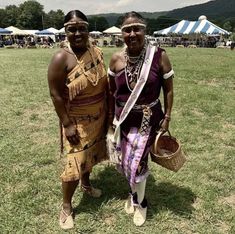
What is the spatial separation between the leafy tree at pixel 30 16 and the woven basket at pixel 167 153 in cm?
10211

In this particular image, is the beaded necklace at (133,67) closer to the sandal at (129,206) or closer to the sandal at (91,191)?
the sandal at (129,206)

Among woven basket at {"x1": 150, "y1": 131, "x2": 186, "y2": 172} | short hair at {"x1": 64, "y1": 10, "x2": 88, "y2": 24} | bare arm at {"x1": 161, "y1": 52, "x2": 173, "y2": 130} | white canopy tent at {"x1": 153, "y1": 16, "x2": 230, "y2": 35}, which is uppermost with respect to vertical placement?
short hair at {"x1": 64, "y1": 10, "x2": 88, "y2": 24}

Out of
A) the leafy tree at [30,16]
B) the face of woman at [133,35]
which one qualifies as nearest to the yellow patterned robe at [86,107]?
the face of woman at [133,35]

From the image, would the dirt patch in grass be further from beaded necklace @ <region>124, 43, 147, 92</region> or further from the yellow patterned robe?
beaded necklace @ <region>124, 43, 147, 92</region>

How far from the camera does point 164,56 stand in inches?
129

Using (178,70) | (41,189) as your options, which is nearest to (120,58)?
(41,189)

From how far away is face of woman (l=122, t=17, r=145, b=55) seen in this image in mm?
3113

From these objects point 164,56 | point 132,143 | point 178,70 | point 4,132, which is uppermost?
point 164,56

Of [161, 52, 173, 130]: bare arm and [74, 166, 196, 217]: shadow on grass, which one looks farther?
[74, 166, 196, 217]: shadow on grass

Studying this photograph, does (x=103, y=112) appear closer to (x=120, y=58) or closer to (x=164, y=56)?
(x=120, y=58)

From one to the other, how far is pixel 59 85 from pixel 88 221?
1.34 m

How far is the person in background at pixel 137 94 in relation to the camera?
319 cm

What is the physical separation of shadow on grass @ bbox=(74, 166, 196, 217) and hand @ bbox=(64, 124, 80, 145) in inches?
32.4

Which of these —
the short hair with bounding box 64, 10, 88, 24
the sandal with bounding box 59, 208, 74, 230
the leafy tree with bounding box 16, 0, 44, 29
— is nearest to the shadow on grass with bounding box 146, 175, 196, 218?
the sandal with bounding box 59, 208, 74, 230
